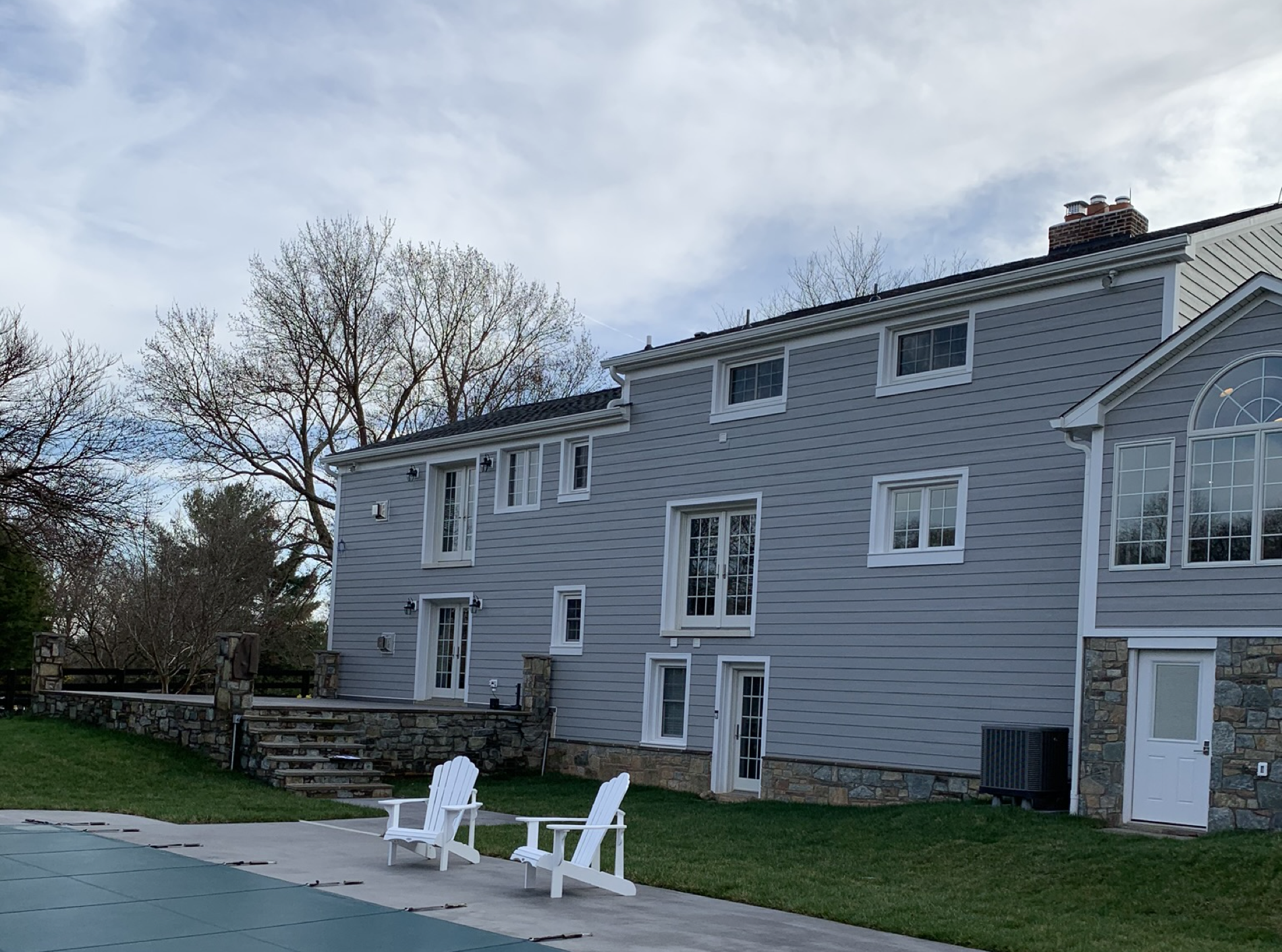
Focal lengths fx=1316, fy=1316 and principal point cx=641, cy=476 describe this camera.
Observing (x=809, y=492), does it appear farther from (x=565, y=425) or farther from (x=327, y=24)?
(x=327, y=24)

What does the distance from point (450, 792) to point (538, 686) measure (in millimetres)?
9965

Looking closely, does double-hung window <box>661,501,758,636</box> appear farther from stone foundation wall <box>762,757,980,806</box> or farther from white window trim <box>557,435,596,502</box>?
white window trim <box>557,435,596,502</box>

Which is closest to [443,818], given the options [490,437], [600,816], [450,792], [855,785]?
[450,792]

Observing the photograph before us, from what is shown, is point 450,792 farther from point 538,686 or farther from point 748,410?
point 538,686

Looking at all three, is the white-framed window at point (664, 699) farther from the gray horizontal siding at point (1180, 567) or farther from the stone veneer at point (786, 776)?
the gray horizontal siding at point (1180, 567)

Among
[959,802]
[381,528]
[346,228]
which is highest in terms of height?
[346,228]

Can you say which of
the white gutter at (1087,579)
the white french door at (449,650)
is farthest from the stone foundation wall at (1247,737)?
the white french door at (449,650)

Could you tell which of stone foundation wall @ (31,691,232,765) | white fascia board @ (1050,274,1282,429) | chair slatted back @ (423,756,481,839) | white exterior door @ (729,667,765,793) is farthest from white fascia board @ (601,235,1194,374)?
chair slatted back @ (423,756,481,839)

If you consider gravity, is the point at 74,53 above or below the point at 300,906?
above

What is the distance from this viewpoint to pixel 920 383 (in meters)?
16.1

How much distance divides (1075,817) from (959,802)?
148cm

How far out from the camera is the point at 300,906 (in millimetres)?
8203

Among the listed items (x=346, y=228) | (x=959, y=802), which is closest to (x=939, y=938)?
(x=959, y=802)

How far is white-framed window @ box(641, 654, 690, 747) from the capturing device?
61.8 feet
